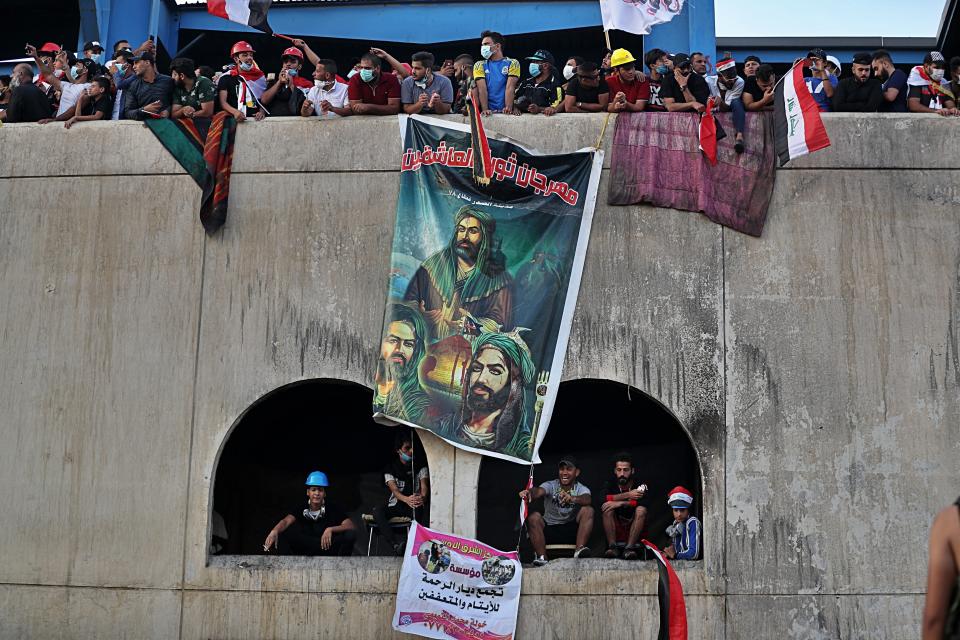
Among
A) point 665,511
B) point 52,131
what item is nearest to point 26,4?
point 52,131

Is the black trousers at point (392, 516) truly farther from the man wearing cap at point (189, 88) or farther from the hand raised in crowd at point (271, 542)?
the man wearing cap at point (189, 88)

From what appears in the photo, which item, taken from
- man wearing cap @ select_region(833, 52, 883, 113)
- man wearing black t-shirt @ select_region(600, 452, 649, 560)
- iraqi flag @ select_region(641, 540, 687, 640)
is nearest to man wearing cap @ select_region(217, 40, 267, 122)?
man wearing black t-shirt @ select_region(600, 452, 649, 560)

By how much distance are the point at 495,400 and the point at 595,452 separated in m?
2.59

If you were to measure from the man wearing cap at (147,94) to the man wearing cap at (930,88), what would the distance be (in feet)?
27.6

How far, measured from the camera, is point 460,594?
1216 centimetres

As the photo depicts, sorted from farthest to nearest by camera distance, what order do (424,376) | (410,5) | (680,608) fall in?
(410,5)
(424,376)
(680,608)

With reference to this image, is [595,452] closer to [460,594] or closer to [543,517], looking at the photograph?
[543,517]

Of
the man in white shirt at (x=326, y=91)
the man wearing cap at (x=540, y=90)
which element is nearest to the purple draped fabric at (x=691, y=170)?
the man wearing cap at (x=540, y=90)

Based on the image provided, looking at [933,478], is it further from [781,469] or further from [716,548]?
[716,548]

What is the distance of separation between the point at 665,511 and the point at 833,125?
15.5ft

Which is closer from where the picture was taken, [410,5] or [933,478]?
[933,478]

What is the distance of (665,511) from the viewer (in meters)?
14.0

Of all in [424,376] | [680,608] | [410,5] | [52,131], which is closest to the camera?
[680,608]

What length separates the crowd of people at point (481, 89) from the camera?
13.4 meters
